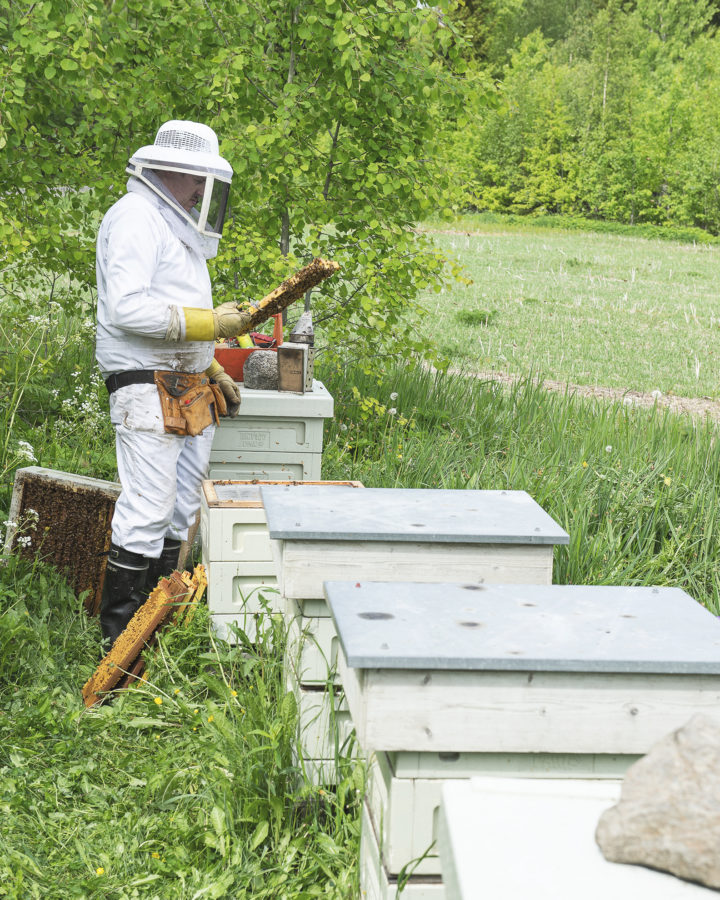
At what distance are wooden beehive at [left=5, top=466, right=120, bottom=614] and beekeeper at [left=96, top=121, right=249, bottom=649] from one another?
1.37 ft

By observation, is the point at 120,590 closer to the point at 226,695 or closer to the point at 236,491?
the point at 236,491

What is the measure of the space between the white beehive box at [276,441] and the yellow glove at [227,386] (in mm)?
113

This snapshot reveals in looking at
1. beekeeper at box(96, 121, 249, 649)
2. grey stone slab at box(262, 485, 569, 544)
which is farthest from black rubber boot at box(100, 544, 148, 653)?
grey stone slab at box(262, 485, 569, 544)

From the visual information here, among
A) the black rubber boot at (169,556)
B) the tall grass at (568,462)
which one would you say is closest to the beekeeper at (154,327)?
the black rubber boot at (169,556)

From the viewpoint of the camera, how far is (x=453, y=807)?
59.6 inches

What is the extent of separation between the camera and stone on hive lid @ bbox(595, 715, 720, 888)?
1.36 m

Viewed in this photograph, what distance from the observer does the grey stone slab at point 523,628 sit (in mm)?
1862

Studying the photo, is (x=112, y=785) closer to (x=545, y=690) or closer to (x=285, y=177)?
(x=545, y=690)

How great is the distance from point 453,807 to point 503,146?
50.6m

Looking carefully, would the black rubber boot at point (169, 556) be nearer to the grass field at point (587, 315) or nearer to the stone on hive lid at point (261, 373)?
the stone on hive lid at point (261, 373)

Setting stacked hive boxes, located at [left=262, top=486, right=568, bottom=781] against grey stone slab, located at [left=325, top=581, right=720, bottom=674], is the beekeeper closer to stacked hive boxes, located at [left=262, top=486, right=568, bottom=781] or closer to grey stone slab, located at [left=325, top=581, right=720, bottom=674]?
stacked hive boxes, located at [left=262, top=486, right=568, bottom=781]

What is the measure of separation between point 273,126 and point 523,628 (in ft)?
14.6

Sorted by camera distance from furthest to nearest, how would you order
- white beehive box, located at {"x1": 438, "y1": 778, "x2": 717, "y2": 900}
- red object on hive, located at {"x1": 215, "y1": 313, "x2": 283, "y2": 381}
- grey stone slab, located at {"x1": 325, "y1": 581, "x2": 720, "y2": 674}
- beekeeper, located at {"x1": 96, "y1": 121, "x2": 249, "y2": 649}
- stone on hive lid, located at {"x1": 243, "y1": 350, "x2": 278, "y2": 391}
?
red object on hive, located at {"x1": 215, "y1": 313, "x2": 283, "y2": 381}
stone on hive lid, located at {"x1": 243, "y1": 350, "x2": 278, "y2": 391}
beekeeper, located at {"x1": 96, "y1": 121, "x2": 249, "y2": 649}
grey stone slab, located at {"x1": 325, "y1": 581, "x2": 720, "y2": 674}
white beehive box, located at {"x1": 438, "y1": 778, "x2": 717, "y2": 900}

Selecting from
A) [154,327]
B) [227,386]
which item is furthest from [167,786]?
[227,386]
